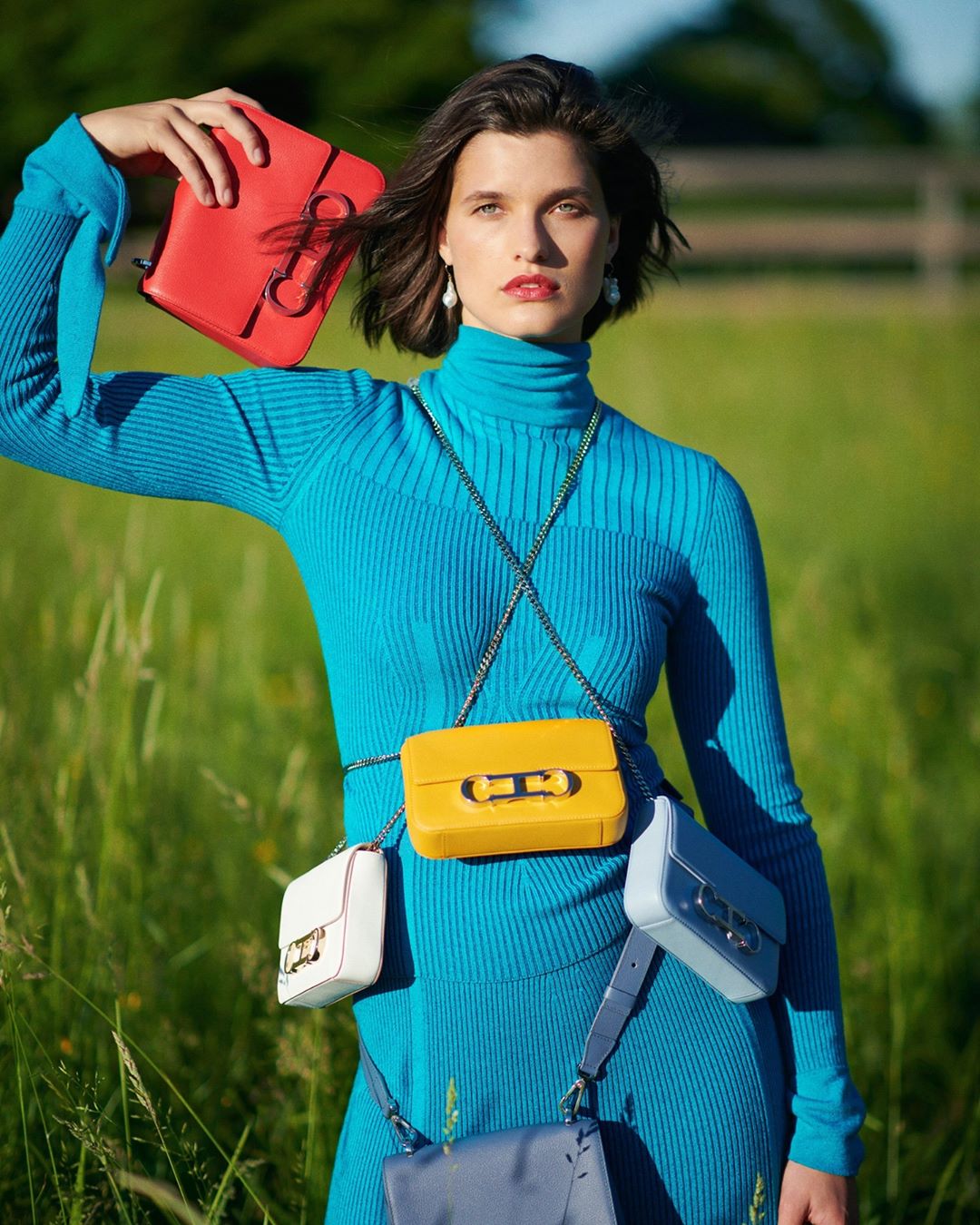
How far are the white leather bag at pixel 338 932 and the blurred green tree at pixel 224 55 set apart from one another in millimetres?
10874

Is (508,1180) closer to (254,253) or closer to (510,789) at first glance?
(510,789)

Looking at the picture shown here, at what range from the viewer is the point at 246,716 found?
3.62 m

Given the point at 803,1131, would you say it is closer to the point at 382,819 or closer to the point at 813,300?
the point at 382,819

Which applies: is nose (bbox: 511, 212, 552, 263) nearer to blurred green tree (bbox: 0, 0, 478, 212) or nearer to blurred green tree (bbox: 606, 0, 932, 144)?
blurred green tree (bbox: 0, 0, 478, 212)

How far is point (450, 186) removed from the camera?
162 centimetres

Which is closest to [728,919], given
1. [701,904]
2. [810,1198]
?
[701,904]

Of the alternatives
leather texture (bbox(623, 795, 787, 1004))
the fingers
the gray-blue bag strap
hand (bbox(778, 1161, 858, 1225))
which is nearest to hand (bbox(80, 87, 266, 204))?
the fingers

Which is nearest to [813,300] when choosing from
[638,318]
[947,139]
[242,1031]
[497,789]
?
[638,318]

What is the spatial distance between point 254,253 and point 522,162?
352mm

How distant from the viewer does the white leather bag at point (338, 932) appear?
138 cm

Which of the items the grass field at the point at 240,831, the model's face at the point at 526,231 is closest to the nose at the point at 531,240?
the model's face at the point at 526,231

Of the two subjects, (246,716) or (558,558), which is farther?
(246,716)

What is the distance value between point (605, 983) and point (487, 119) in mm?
Answer: 1060

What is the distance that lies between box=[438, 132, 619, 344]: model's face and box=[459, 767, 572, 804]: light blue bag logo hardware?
552mm
